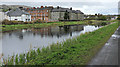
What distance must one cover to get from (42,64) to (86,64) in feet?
11.3

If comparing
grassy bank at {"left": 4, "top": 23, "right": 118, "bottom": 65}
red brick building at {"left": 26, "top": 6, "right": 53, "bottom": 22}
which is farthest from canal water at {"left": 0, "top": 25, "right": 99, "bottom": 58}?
red brick building at {"left": 26, "top": 6, "right": 53, "bottom": 22}

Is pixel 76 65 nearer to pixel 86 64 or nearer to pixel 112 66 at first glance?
pixel 86 64

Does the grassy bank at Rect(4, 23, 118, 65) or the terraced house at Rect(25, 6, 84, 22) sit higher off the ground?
the terraced house at Rect(25, 6, 84, 22)

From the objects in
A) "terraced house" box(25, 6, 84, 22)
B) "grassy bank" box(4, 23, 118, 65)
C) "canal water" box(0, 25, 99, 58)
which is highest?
"terraced house" box(25, 6, 84, 22)

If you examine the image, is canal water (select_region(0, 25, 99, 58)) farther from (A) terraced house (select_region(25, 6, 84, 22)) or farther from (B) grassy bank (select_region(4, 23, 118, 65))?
(A) terraced house (select_region(25, 6, 84, 22))

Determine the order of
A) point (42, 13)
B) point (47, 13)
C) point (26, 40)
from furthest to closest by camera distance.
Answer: point (42, 13) → point (47, 13) → point (26, 40)

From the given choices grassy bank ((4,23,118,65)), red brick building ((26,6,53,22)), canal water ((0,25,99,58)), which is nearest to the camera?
grassy bank ((4,23,118,65))

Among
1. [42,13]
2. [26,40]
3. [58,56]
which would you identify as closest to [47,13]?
[42,13]

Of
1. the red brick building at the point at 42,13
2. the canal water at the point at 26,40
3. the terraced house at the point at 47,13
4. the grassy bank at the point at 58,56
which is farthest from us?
the terraced house at the point at 47,13

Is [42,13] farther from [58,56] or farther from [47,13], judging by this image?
[58,56]

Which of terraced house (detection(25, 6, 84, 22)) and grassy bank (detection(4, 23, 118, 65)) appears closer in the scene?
grassy bank (detection(4, 23, 118, 65))

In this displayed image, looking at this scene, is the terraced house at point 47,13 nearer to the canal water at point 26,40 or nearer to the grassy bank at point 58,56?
the canal water at point 26,40

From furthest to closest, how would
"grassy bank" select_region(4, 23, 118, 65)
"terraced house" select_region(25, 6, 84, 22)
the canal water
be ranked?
1. "terraced house" select_region(25, 6, 84, 22)
2. the canal water
3. "grassy bank" select_region(4, 23, 118, 65)

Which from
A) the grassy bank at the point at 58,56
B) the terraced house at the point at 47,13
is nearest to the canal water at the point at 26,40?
the grassy bank at the point at 58,56
